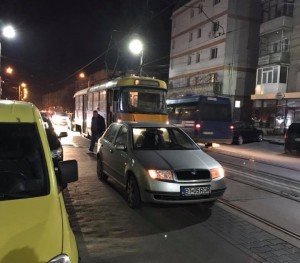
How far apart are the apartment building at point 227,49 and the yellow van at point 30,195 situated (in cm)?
3599

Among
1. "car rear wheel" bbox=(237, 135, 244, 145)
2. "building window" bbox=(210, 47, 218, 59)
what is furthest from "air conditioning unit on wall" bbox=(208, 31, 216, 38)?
"car rear wheel" bbox=(237, 135, 244, 145)

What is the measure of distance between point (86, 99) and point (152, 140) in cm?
1695

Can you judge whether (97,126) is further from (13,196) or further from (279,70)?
(279,70)

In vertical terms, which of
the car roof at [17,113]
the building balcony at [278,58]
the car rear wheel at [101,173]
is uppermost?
the building balcony at [278,58]

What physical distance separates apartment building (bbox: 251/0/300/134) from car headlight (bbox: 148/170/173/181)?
27.2m

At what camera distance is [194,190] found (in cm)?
663

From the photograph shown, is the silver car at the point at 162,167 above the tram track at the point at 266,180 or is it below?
above

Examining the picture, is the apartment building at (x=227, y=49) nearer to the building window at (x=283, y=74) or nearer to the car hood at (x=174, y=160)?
the building window at (x=283, y=74)

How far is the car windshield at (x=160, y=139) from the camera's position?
791cm

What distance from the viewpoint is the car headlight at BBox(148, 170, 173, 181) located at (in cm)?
664

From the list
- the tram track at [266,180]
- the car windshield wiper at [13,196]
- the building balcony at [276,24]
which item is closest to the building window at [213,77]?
the building balcony at [276,24]

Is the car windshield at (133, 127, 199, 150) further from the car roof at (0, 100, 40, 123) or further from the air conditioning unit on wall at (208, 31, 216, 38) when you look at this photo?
the air conditioning unit on wall at (208, 31, 216, 38)

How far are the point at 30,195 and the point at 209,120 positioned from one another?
1730 centimetres

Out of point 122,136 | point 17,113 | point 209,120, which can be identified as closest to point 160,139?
point 122,136
